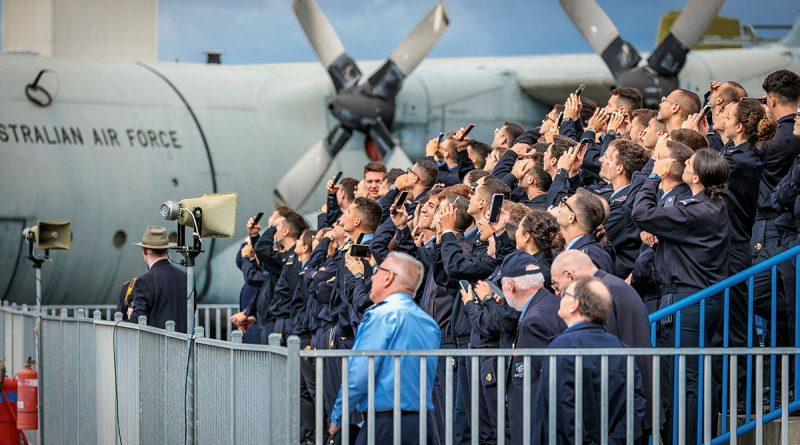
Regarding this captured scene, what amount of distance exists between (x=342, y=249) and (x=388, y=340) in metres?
3.81

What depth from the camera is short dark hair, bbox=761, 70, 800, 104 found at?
28.2ft

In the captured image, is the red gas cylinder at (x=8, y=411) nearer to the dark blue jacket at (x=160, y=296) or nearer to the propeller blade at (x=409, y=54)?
the dark blue jacket at (x=160, y=296)

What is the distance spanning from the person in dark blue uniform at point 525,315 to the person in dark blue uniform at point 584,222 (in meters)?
0.39

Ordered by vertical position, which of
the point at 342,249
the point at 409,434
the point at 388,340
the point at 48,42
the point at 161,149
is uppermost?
the point at 48,42

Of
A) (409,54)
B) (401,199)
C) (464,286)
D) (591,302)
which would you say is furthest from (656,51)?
(591,302)

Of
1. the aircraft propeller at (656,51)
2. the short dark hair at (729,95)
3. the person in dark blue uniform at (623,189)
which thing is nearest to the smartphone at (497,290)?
the person in dark blue uniform at (623,189)

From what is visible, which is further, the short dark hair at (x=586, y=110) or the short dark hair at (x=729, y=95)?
the short dark hair at (x=586, y=110)

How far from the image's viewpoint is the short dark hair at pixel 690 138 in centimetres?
805

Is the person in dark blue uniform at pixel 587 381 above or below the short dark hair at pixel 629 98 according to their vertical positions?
below

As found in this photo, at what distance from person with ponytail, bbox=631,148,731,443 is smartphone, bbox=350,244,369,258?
8.26 ft

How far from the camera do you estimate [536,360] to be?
6.47m

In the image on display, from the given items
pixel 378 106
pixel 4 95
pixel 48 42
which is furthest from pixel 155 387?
pixel 48 42

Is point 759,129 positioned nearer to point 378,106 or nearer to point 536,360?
point 536,360

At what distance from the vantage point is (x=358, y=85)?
19750 mm
